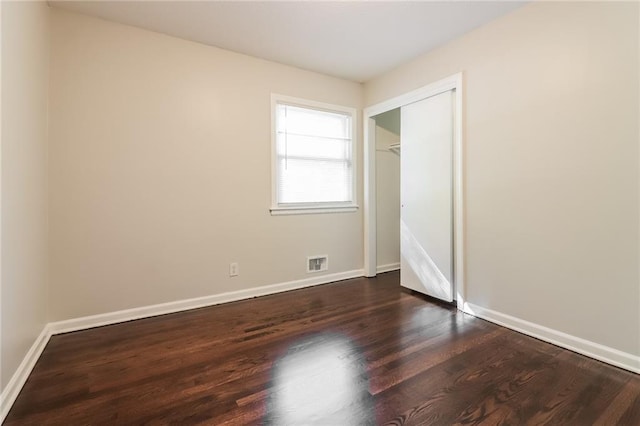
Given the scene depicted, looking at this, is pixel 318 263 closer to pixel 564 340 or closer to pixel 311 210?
pixel 311 210

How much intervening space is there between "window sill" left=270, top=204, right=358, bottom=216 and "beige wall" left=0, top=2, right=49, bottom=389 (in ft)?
6.20

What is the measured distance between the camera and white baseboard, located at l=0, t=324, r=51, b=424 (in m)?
1.42

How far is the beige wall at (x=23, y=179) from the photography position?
1.50 meters

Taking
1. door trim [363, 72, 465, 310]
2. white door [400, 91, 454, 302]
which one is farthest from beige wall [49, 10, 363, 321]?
white door [400, 91, 454, 302]

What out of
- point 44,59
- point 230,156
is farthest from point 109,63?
point 230,156

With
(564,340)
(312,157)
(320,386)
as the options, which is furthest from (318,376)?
(312,157)

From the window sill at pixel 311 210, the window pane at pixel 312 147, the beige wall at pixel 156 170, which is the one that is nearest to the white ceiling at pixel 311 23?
the beige wall at pixel 156 170

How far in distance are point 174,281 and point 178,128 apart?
143cm

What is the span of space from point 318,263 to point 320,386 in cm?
199

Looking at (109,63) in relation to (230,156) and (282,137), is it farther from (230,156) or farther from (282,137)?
(282,137)

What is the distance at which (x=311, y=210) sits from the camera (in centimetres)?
351

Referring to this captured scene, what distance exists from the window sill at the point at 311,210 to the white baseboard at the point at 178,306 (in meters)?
0.80

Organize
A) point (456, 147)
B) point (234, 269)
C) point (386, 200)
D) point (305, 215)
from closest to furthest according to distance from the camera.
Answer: point (456, 147) < point (234, 269) < point (305, 215) < point (386, 200)

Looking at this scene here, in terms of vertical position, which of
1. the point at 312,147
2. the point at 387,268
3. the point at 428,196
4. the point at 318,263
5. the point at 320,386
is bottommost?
the point at 320,386
